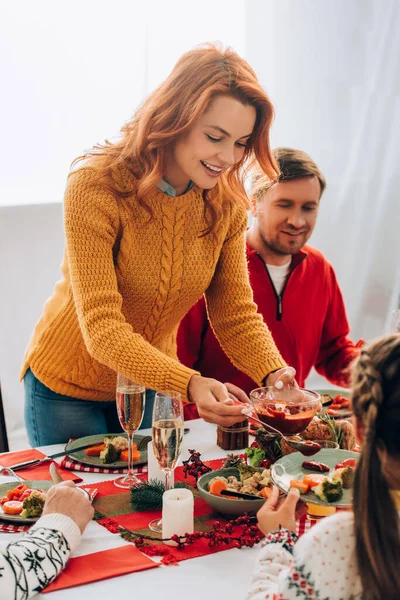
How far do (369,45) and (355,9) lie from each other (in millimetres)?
195

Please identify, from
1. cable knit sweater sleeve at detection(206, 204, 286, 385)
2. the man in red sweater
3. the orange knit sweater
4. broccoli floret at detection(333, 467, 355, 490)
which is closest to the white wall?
the man in red sweater

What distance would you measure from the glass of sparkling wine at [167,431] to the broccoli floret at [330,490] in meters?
0.26

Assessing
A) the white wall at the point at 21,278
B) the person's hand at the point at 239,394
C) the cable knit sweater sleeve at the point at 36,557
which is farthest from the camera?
the white wall at the point at 21,278

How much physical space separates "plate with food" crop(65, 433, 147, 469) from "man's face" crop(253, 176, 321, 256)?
1.01 meters

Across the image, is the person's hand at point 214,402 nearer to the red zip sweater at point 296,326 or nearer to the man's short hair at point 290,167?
the red zip sweater at point 296,326

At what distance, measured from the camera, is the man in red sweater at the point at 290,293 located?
8.03 ft

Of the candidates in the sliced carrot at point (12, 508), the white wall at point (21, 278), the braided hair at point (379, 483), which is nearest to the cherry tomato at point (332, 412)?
the sliced carrot at point (12, 508)

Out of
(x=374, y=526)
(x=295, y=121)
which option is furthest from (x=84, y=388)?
(x=295, y=121)

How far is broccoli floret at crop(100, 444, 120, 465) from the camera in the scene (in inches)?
63.8

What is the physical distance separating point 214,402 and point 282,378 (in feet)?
0.88

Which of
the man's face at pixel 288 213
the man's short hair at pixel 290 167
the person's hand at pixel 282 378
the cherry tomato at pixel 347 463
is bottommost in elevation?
the cherry tomato at pixel 347 463

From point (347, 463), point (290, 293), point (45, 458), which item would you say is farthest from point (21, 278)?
point (347, 463)

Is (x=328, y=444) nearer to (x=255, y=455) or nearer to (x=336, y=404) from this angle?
(x=255, y=455)

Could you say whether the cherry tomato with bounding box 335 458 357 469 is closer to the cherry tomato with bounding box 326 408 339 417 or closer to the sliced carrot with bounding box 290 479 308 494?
the sliced carrot with bounding box 290 479 308 494
